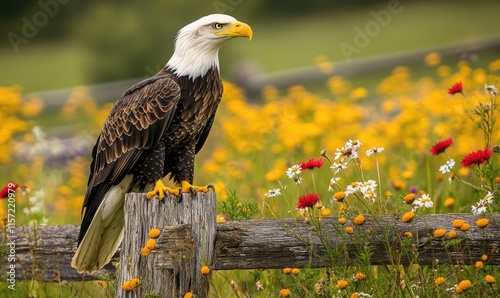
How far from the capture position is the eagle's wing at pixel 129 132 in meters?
4.28

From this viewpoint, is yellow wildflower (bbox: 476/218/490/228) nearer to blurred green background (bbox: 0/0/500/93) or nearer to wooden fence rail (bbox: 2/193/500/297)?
wooden fence rail (bbox: 2/193/500/297)

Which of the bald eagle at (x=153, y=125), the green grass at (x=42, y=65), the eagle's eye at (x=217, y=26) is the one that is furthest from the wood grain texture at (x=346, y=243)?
the green grass at (x=42, y=65)

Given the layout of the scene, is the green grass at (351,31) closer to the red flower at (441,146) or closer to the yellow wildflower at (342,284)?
the red flower at (441,146)

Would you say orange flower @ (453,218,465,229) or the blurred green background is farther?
the blurred green background

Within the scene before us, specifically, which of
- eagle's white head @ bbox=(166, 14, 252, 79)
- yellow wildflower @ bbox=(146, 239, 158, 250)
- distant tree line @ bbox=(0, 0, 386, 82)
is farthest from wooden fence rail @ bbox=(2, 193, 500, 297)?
distant tree line @ bbox=(0, 0, 386, 82)

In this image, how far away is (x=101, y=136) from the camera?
4.55 m

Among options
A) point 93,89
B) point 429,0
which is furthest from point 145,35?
point 429,0

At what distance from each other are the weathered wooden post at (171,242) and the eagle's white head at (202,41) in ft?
3.26

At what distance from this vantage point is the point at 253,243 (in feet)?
11.7

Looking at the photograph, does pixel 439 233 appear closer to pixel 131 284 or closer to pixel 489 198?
pixel 489 198

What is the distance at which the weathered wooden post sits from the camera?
138 inches

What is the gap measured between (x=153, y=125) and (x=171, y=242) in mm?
1001

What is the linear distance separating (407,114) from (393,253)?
10.2 ft

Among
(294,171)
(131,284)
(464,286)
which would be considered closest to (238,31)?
(294,171)
